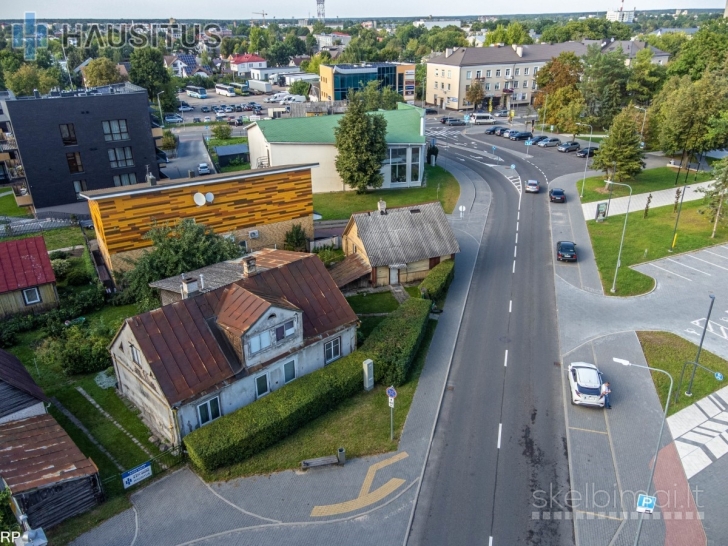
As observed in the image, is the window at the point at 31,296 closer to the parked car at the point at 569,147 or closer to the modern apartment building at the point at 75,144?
the modern apartment building at the point at 75,144

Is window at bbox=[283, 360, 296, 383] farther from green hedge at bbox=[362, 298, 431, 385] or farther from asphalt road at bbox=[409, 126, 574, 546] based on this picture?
asphalt road at bbox=[409, 126, 574, 546]

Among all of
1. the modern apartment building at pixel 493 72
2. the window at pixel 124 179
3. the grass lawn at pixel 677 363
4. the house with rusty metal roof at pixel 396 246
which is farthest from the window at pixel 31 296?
the modern apartment building at pixel 493 72

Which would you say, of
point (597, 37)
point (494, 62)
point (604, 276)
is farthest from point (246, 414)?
point (597, 37)

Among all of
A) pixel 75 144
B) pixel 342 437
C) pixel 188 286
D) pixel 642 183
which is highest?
pixel 75 144

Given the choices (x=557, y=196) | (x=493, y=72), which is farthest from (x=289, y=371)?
(x=493, y=72)

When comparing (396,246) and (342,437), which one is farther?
(396,246)

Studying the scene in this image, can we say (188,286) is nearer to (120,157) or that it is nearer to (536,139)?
(120,157)

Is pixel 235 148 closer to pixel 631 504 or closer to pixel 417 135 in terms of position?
pixel 417 135

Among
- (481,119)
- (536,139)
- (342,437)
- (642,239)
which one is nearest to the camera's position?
(342,437)
